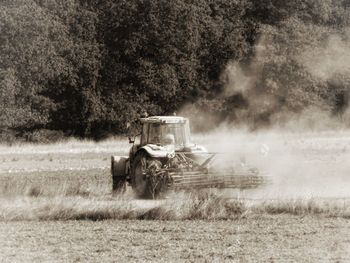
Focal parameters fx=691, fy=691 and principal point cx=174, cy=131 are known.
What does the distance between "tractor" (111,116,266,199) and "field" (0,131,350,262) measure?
0.54 meters

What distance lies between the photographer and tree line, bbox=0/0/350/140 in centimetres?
4106

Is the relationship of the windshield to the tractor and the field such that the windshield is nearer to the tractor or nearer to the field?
the tractor

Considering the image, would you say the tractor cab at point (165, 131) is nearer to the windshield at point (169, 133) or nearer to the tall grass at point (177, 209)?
the windshield at point (169, 133)

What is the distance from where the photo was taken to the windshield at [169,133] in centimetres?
1909

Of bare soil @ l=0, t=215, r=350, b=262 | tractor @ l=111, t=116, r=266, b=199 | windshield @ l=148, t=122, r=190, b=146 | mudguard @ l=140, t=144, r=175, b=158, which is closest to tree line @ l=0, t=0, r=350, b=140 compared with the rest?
windshield @ l=148, t=122, r=190, b=146

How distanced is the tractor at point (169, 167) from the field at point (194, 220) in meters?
0.54

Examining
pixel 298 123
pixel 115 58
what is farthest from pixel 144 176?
pixel 115 58

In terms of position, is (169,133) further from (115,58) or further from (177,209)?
(115,58)

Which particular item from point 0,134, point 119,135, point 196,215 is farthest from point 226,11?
point 196,215

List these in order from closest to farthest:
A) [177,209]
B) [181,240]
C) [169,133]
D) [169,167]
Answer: [181,240] < [177,209] < [169,167] < [169,133]

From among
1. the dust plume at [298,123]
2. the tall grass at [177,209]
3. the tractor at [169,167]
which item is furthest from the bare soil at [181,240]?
the tractor at [169,167]

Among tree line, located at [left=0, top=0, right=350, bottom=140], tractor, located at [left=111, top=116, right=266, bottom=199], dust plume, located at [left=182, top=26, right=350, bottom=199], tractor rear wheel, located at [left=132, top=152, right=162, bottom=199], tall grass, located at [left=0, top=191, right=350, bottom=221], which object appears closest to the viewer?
tall grass, located at [left=0, top=191, right=350, bottom=221]

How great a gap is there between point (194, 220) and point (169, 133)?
5.33 metres

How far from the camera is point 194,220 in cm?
1421
